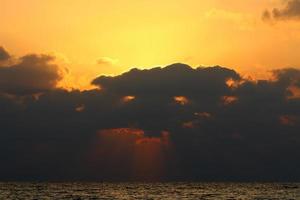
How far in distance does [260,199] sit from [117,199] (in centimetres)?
4409

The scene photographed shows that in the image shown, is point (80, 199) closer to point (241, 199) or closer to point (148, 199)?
point (148, 199)

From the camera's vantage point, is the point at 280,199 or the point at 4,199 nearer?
the point at 4,199

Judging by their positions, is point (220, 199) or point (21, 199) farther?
point (220, 199)

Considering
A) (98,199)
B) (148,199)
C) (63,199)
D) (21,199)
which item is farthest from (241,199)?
(21,199)

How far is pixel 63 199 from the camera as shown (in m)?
160

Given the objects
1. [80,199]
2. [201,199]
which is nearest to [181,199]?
[201,199]

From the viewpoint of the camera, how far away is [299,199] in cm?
16575

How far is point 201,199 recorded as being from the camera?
164000mm

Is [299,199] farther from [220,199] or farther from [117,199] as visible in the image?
[117,199]

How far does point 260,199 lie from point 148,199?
3444 cm

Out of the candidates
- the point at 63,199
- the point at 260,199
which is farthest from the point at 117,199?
the point at 260,199

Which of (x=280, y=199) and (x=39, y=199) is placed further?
(x=280, y=199)

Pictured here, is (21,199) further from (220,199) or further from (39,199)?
(220,199)

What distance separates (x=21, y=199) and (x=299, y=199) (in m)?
84.4
